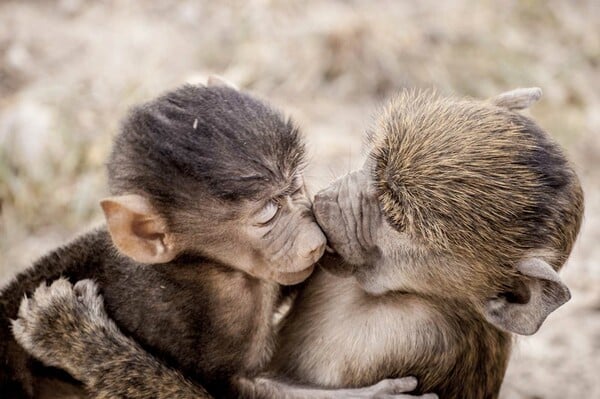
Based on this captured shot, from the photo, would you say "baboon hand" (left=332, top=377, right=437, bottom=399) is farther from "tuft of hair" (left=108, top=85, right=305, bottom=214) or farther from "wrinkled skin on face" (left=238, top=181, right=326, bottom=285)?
"tuft of hair" (left=108, top=85, right=305, bottom=214)

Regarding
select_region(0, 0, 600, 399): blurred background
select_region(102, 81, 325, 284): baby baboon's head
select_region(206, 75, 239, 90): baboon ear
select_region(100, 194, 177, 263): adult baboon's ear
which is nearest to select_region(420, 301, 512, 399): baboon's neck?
select_region(102, 81, 325, 284): baby baboon's head

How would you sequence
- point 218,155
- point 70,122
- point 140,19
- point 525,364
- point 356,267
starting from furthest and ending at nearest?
point 140,19 → point 70,122 → point 525,364 → point 356,267 → point 218,155

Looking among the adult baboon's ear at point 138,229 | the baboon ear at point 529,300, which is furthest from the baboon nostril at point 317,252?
the baboon ear at point 529,300

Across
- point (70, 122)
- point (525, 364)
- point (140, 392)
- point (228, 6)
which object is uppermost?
point (228, 6)

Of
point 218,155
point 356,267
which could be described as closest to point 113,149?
point 218,155

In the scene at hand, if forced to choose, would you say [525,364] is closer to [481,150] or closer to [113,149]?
[481,150]

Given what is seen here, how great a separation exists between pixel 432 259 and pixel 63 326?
1.91m

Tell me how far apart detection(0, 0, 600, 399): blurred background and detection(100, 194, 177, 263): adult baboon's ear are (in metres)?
3.33

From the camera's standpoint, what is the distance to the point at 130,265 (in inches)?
198

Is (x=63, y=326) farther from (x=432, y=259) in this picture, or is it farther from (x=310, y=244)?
(x=432, y=259)

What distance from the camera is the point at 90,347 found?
4.98m

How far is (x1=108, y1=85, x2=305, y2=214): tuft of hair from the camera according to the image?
177 inches

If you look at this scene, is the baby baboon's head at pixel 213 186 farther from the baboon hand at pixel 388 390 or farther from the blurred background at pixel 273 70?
the blurred background at pixel 273 70

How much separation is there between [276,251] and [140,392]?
1032 millimetres
